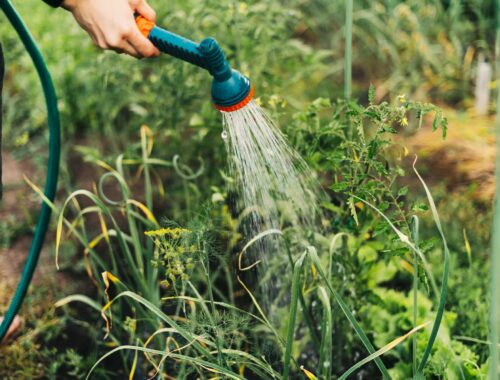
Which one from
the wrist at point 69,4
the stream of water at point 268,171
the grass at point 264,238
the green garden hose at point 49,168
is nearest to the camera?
the grass at point 264,238

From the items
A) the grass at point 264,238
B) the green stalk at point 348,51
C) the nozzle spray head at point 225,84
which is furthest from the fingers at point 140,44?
the green stalk at point 348,51

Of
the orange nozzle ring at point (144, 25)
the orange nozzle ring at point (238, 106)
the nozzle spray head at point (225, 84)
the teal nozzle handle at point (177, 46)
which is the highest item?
the orange nozzle ring at point (144, 25)

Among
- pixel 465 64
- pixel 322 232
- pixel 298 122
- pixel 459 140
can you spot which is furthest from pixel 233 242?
pixel 465 64

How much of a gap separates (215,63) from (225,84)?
6cm

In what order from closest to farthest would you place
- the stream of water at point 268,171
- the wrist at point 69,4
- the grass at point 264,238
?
the grass at point 264,238 → the wrist at point 69,4 → the stream of water at point 268,171

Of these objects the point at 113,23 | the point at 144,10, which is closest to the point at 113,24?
the point at 113,23

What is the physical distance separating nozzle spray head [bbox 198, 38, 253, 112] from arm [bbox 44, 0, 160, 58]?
0.18 m

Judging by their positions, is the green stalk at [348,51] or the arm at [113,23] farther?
the green stalk at [348,51]

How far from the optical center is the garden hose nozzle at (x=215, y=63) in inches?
60.7

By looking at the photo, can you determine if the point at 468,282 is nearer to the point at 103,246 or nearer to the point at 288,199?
the point at 288,199

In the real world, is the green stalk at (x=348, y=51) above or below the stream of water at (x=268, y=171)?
above

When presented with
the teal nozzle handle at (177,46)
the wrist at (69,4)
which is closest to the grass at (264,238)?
the teal nozzle handle at (177,46)

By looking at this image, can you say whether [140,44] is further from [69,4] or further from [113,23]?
[69,4]

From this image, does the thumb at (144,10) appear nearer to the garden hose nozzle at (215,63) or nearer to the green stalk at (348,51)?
the garden hose nozzle at (215,63)
